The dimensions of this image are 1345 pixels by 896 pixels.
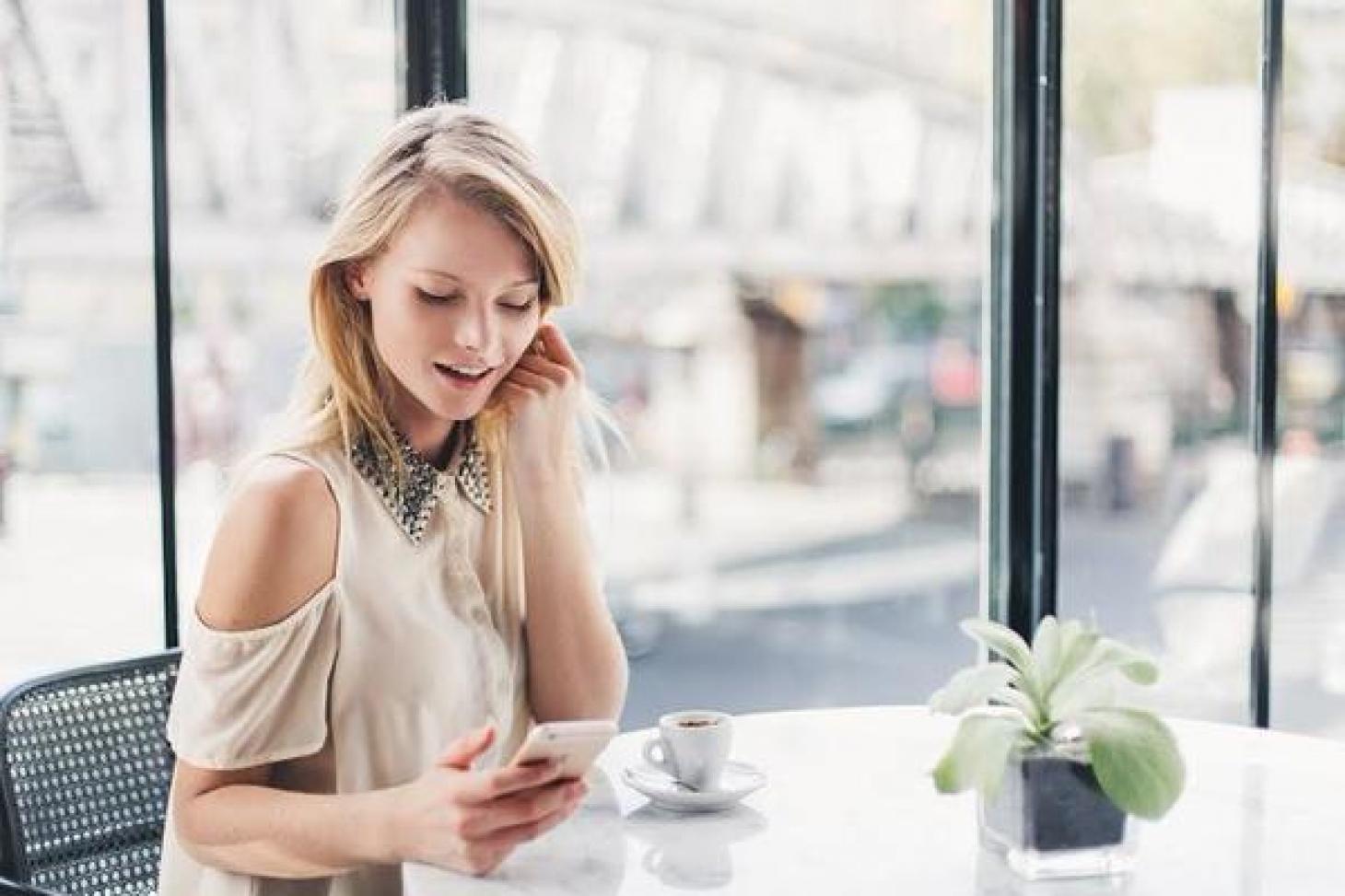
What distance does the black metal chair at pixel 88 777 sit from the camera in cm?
162

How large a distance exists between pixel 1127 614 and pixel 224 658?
102 inches

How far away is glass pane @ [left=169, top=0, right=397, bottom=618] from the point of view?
2402mm

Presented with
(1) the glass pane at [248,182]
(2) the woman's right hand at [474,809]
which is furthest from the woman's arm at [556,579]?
(1) the glass pane at [248,182]

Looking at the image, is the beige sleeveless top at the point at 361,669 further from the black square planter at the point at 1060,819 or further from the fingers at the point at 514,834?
the black square planter at the point at 1060,819

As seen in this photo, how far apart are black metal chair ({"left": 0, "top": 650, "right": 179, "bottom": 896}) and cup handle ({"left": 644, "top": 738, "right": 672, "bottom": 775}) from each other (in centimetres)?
58

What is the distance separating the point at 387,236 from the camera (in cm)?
160

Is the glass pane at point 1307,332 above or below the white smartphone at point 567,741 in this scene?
above

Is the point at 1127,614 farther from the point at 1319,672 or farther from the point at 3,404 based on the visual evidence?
the point at 3,404

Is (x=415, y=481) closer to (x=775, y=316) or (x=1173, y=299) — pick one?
(x=1173, y=299)

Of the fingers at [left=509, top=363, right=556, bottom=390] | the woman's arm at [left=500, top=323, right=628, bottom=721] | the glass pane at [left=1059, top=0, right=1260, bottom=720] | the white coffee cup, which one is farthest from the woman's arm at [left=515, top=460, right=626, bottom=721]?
the glass pane at [left=1059, top=0, right=1260, bottom=720]

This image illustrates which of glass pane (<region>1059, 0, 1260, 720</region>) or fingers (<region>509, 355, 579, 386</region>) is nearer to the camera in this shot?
fingers (<region>509, 355, 579, 386</region>)

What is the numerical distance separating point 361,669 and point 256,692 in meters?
0.11

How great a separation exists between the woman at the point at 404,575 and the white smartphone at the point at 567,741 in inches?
1.1

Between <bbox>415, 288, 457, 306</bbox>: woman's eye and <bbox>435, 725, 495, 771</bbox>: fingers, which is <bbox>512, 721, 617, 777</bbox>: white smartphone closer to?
<bbox>435, 725, 495, 771</bbox>: fingers
